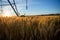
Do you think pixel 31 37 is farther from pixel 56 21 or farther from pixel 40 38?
pixel 56 21

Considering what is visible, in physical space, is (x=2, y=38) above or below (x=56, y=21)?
below

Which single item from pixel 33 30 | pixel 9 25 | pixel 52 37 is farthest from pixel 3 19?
pixel 52 37

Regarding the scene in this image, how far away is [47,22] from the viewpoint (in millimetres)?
1036

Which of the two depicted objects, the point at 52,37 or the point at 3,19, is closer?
the point at 52,37

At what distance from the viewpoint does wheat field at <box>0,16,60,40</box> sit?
40.2 inches

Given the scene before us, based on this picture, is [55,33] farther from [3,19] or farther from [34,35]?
[3,19]

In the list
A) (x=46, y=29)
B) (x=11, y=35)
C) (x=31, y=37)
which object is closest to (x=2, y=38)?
(x=11, y=35)

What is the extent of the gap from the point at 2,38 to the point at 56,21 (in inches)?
15.8

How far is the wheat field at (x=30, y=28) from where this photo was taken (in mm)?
1021

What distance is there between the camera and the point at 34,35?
1.05m

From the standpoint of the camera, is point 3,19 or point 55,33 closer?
point 55,33

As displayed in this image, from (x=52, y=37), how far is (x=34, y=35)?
0.12 meters

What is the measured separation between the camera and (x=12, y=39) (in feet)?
3.49

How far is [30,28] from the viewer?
3.41ft
